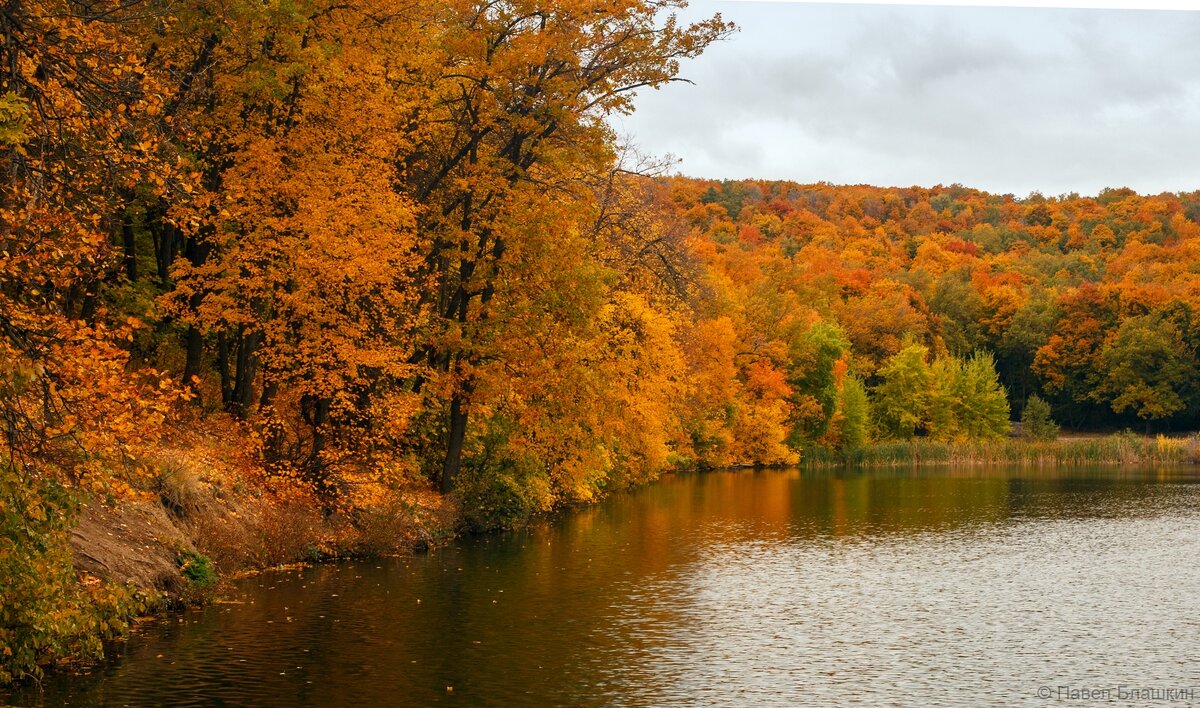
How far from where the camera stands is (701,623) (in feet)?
66.9

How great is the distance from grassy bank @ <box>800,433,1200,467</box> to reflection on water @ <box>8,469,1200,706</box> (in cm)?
3643

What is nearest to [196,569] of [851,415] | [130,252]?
[130,252]

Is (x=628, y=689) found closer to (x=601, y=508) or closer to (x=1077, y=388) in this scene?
(x=601, y=508)

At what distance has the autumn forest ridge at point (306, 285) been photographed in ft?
42.4

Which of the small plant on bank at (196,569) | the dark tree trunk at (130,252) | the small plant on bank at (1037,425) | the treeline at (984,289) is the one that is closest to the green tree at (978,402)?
the treeline at (984,289)

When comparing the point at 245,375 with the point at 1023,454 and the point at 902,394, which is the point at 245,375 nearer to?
the point at 1023,454

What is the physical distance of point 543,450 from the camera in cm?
3303

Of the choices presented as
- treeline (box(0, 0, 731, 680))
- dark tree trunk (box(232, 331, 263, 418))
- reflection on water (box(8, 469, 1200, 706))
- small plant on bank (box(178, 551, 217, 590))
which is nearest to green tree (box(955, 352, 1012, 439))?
reflection on water (box(8, 469, 1200, 706))

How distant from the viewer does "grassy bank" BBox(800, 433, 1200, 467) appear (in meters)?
70.4

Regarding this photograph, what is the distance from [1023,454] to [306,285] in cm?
5656

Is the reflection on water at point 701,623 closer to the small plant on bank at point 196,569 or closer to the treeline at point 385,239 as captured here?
the small plant on bank at point 196,569

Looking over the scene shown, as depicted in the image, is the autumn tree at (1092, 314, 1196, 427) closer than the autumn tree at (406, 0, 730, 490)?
No

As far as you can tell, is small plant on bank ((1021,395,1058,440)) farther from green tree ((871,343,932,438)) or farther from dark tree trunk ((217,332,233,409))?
dark tree trunk ((217,332,233,409))

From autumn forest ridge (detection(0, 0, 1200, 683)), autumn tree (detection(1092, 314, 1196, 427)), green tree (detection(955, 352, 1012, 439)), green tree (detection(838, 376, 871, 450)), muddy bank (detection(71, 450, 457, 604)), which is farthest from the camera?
autumn tree (detection(1092, 314, 1196, 427))
